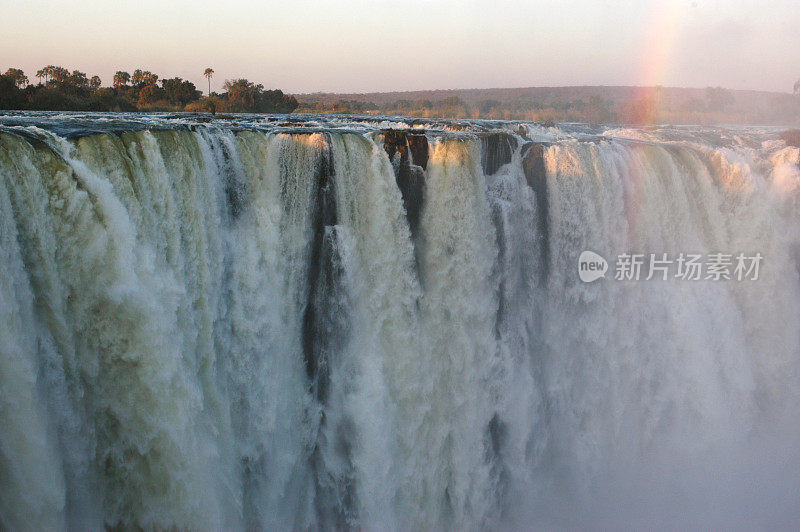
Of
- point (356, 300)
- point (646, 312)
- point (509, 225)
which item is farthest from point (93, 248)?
point (646, 312)

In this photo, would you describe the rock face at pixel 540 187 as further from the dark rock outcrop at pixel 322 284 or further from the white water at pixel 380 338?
the dark rock outcrop at pixel 322 284

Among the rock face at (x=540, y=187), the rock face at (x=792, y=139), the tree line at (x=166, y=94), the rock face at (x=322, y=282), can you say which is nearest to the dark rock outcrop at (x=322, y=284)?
the rock face at (x=322, y=282)

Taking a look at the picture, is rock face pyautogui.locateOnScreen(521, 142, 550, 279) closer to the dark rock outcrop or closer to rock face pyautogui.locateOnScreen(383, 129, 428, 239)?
rock face pyautogui.locateOnScreen(383, 129, 428, 239)

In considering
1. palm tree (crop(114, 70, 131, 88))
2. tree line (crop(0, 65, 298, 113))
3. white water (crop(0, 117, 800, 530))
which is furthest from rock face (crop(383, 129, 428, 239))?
palm tree (crop(114, 70, 131, 88))

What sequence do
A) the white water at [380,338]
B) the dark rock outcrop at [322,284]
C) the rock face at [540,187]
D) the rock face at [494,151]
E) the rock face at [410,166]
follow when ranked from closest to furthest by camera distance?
1. the white water at [380,338]
2. the dark rock outcrop at [322,284]
3. the rock face at [410,166]
4. the rock face at [494,151]
5. the rock face at [540,187]

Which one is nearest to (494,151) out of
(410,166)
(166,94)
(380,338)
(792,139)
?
(410,166)

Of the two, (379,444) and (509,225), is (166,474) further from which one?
(509,225)
